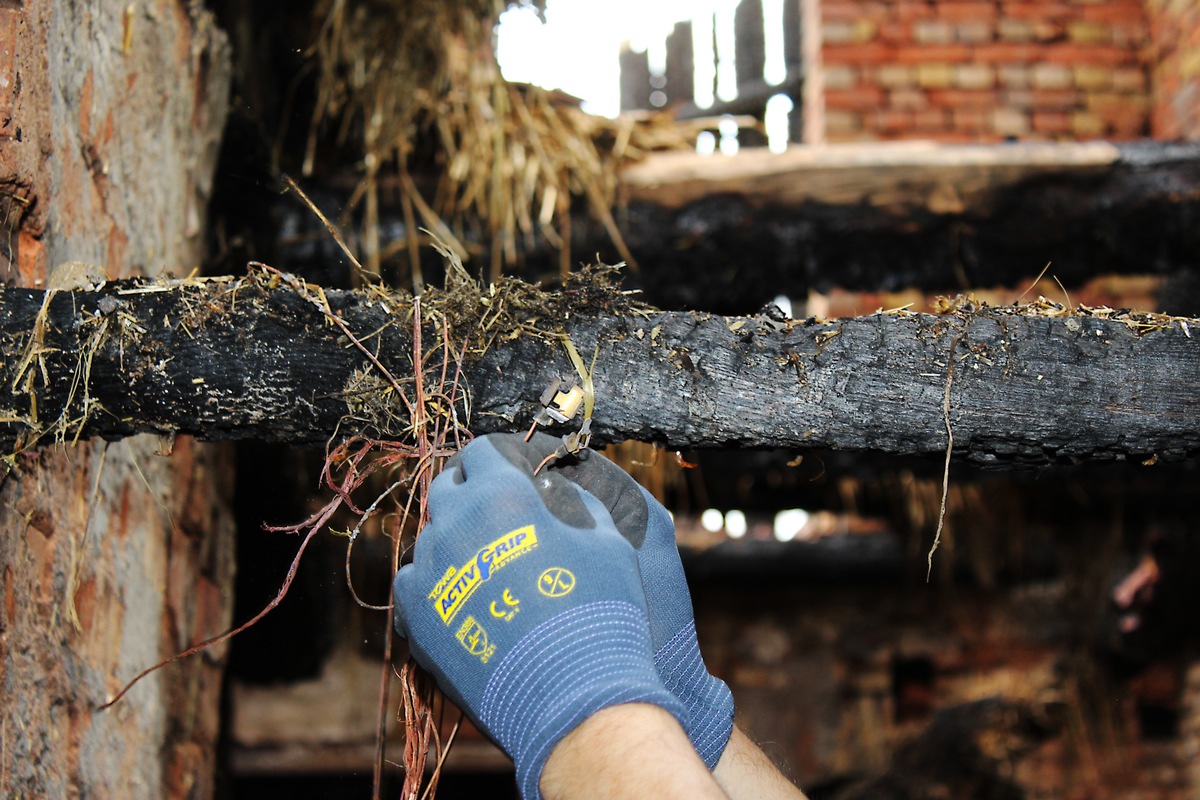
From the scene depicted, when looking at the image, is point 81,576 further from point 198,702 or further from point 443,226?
point 443,226

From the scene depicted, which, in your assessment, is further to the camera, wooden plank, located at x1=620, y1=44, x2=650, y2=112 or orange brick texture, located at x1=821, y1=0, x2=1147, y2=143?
wooden plank, located at x1=620, y1=44, x2=650, y2=112

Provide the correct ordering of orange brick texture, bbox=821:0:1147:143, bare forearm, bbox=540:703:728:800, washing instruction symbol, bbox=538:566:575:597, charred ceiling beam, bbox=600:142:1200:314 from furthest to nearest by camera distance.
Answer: orange brick texture, bbox=821:0:1147:143 → charred ceiling beam, bbox=600:142:1200:314 → washing instruction symbol, bbox=538:566:575:597 → bare forearm, bbox=540:703:728:800

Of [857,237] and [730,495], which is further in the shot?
[730,495]

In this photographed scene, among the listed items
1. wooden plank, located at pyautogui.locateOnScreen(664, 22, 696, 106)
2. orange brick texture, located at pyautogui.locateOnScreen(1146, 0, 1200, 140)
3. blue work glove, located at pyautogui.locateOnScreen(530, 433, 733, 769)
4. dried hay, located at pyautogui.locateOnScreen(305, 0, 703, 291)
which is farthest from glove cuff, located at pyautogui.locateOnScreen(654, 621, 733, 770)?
wooden plank, located at pyautogui.locateOnScreen(664, 22, 696, 106)

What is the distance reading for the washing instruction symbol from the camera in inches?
37.4

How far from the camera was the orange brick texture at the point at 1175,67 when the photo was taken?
303cm

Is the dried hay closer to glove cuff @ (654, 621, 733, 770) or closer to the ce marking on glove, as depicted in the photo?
glove cuff @ (654, 621, 733, 770)

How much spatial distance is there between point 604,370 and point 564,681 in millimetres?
341

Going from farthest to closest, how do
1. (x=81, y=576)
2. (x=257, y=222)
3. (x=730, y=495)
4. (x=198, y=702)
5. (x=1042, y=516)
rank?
1. (x=1042, y=516)
2. (x=730, y=495)
3. (x=257, y=222)
4. (x=198, y=702)
5. (x=81, y=576)

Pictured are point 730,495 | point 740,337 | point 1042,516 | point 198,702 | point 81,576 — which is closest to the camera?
point 740,337

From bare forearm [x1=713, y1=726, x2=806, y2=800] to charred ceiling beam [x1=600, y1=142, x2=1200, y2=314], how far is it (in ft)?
4.25

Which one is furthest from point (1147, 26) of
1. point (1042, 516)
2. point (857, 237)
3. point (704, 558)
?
point (704, 558)

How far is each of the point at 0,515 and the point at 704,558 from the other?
3.26 meters

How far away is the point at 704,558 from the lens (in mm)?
4098
